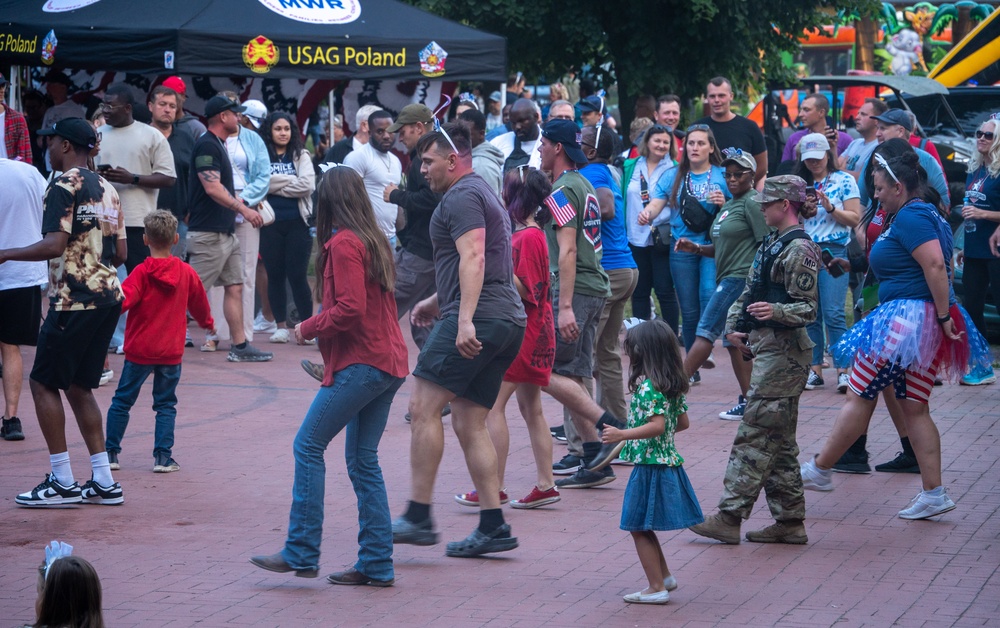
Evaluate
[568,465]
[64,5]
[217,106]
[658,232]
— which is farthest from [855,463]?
[64,5]

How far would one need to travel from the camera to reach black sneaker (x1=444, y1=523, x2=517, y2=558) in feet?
19.2

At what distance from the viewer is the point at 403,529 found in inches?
229

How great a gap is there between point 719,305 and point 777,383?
2.55 meters

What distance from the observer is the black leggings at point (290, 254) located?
12.2 meters

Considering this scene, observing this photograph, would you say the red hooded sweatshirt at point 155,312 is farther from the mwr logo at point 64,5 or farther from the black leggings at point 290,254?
the mwr logo at point 64,5

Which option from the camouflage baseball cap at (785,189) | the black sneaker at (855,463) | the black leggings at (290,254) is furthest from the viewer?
the black leggings at (290,254)

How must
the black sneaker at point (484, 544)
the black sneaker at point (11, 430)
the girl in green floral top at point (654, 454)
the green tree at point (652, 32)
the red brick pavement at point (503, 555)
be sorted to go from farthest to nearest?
1. the green tree at point (652, 32)
2. the black sneaker at point (11, 430)
3. the black sneaker at point (484, 544)
4. the girl in green floral top at point (654, 454)
5. the red brick pavement at point (503, 555)

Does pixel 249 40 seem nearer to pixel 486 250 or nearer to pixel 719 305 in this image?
pixel 719 305

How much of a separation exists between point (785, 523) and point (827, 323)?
3927 mm

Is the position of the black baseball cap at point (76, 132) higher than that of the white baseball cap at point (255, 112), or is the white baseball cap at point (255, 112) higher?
the white baseball cap at point (255, 112)

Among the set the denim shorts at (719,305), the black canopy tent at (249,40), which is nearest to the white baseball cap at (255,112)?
the black canopy tent at (249,40)

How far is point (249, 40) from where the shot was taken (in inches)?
521

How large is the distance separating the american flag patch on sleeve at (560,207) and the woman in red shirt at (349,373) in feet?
5.45

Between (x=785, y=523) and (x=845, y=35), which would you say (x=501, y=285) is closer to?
(x=785, y=523)
